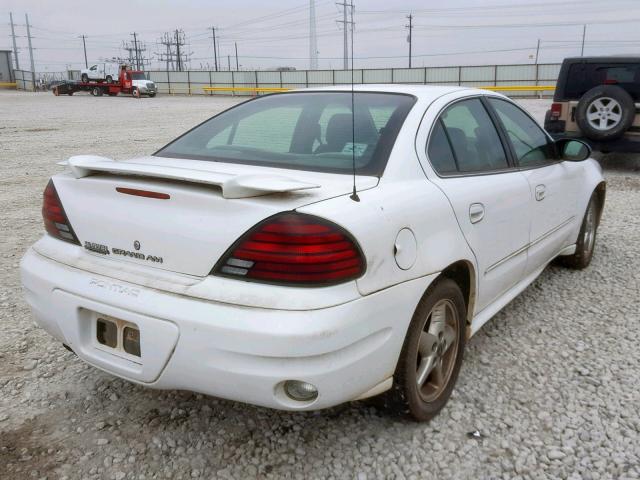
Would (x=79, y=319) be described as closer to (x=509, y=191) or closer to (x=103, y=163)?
(x=103, y=163)

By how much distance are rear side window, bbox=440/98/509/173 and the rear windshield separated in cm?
28

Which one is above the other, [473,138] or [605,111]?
[473,138]

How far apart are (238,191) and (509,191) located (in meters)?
1.63

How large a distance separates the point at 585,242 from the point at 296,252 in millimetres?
3361

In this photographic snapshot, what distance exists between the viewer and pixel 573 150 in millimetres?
3850

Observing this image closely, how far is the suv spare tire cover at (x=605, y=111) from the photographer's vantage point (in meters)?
7.93

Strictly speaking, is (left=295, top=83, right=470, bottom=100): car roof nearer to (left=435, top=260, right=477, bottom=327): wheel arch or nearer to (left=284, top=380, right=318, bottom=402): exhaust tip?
(left=435, top=260, right=477, bottom=327): wheel arch

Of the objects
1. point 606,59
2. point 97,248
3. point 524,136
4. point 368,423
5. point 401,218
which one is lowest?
point 368,423

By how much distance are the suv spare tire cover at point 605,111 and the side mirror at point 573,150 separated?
4.79 m

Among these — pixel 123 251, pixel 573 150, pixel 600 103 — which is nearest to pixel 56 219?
pixel 123 251

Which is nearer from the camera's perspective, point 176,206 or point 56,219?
point 176,206

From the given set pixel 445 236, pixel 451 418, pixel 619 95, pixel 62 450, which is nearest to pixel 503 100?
pixel 445 236

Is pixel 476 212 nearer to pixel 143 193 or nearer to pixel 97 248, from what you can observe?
pixel 143 193

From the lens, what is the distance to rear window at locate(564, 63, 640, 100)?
27.9 ft
